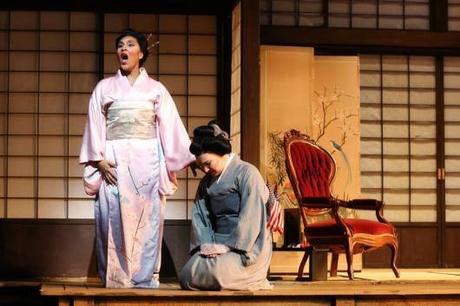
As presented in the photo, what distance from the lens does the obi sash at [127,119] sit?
6461 millimetres

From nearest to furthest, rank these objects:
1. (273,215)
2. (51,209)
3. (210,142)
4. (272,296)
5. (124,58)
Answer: (272,296) → (210,142) → (273,215) → (124,58) → (51,209)

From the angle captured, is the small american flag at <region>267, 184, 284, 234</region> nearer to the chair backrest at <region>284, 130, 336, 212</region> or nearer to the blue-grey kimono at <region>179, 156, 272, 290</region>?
the blue-grey kimono at <region>179, 156, 272, 290</region>

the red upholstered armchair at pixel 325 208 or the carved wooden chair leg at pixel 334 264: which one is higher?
the red upholstered armchair at pixel 325 208

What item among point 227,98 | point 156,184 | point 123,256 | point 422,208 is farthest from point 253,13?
point 422,208

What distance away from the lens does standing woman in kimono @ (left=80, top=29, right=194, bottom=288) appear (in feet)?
21.0

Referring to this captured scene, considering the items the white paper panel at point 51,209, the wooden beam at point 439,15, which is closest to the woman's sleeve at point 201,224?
the white paper panel at point 51,209

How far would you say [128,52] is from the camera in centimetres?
645

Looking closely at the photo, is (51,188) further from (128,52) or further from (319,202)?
(319,202)

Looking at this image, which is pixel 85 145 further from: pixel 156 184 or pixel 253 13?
pixel 253 13

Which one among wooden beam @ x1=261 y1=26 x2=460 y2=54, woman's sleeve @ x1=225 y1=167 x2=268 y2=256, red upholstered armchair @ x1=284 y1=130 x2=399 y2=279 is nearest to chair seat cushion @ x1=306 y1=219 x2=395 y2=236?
red upholstered armchair @ x1=284 y1=130 x2=399 y2=279

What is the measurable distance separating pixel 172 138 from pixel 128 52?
647 mm

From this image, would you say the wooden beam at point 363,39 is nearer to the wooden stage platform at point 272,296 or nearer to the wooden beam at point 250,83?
the wooden beam at point 250,83

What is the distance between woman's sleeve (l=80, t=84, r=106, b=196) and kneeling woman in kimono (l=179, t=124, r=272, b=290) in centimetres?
74

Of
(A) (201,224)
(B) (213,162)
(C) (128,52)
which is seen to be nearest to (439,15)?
(C) (128,52)
